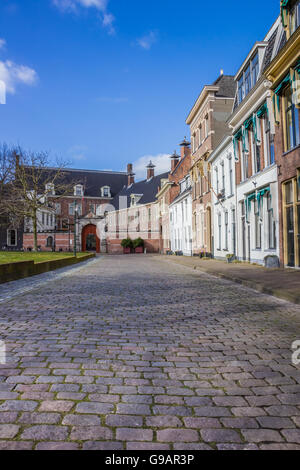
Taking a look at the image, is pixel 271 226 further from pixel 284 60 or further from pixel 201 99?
pixel 201 99

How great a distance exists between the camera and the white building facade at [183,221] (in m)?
35.3

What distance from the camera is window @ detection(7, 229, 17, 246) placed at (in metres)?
58.0

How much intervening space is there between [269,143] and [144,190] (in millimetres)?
47587

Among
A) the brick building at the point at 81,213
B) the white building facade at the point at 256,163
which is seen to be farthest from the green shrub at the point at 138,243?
the white building facade at the point at 256,163

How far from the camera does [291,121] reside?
553 inches

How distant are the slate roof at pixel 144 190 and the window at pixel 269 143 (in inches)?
1626

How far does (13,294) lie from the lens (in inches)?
348

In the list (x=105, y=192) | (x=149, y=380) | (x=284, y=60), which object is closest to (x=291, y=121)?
(x=284, y=60)

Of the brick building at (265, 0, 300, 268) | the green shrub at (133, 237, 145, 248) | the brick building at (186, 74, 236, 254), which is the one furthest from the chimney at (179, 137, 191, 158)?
the brick building at (265, 0, 300, 268)

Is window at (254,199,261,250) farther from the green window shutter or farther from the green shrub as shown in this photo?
the green shrub

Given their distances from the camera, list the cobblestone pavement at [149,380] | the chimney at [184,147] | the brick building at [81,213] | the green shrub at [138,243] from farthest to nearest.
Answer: the green shrub at [138,243] < the brick building at [81,213] < the chimney at [184,147] < the cobblestone pavement at [149,380]

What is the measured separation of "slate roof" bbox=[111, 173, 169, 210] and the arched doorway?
7.28 metres

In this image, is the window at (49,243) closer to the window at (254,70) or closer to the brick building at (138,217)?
the brick building at (138,217)
